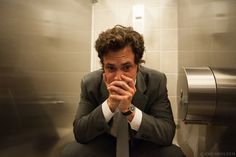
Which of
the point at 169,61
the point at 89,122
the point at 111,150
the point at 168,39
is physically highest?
the point at 168,39

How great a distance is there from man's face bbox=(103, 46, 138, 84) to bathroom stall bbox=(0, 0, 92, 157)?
0.23m

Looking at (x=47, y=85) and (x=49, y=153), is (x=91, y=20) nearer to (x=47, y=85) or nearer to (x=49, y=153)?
(x=47, y=85)

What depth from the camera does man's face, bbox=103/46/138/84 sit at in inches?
31.0

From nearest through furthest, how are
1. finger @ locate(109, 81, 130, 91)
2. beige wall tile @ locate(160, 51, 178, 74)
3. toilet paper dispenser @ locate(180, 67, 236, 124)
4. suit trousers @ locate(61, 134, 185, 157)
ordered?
toilet paper dispenser @ locate(180, 67, 236, 124) → finger @ locate(109, 81, 130, 91) → suit trousers @ locate(61, 134, 185, 157) → beige wall tile @ locate(160, 51, 178, 74)

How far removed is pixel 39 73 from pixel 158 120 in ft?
1.44

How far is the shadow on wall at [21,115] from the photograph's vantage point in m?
0.60

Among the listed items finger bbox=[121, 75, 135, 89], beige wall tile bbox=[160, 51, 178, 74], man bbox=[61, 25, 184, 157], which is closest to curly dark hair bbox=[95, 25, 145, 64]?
man bbox=[61, 25, 184, 157]

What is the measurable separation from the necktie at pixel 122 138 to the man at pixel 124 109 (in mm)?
20

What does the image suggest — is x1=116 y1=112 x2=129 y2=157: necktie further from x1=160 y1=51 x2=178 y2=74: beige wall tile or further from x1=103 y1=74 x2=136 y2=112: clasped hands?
x1=160 y1=51 x2=178 y2=74: beige wall tile

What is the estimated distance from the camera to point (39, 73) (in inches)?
31.9

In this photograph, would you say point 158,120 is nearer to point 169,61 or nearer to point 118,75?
point 118,75

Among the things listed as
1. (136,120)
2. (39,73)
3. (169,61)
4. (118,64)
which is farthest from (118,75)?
(169,61)

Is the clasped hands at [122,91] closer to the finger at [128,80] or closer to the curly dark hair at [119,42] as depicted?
the finger at [128,80]

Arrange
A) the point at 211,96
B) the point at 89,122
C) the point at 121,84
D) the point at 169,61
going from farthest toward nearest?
the point at 169,61 < the point at 89,122 < the point at 121,84 < the point at 211,96
